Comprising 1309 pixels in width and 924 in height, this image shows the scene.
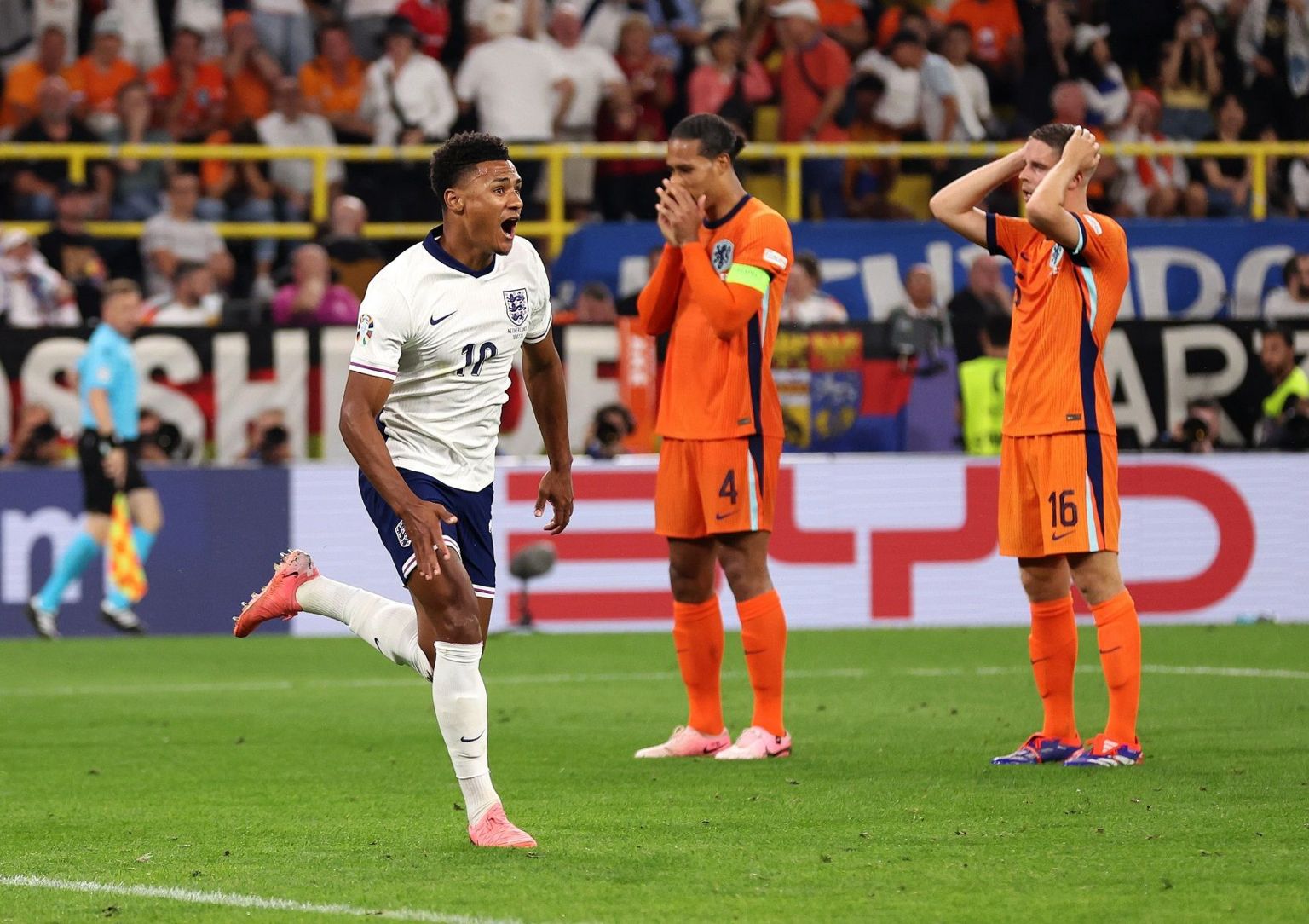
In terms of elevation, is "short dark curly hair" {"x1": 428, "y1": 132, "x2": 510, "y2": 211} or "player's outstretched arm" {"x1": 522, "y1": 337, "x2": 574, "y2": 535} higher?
"short dark curly hair" {"x1": 428, "y1": 132, "x2": 510, "y2": 211}

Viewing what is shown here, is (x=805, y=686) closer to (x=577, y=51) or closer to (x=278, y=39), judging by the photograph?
(x=577, y=51)

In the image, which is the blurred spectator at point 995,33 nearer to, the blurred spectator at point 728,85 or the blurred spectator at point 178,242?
the blurred spectator at point 728,85

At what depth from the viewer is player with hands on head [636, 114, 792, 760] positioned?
8375 mm

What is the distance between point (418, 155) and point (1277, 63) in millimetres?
8375

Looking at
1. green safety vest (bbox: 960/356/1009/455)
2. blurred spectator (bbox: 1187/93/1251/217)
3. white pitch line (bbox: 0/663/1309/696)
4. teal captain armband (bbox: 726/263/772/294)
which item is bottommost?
white pitch line (bbox: 0/663/1309/696)

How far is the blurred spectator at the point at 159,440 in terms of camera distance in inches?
615

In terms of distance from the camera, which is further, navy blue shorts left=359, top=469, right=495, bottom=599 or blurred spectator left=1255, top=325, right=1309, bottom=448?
blurred spectator left=1255, top=325, right=1309, bottom=448

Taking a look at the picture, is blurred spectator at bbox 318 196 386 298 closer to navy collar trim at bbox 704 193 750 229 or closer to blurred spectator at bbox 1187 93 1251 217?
blurred spectator at bbox 1187 93 1251 217

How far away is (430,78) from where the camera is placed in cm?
1848

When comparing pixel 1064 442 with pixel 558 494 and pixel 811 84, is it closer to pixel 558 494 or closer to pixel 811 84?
pixel 558 494

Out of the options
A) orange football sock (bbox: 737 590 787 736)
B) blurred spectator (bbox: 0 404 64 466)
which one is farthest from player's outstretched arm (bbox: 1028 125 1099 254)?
blurred spectator (bbox: 0 404 64 466)

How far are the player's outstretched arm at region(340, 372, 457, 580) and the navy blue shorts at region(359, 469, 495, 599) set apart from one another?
17 centimetres

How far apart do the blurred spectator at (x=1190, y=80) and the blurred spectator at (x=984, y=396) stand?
543 cm

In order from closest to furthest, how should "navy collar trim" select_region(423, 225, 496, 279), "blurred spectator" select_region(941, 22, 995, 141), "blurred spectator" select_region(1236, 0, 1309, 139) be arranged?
"navy collar trim" select_region(423, 225, 496, 279)
"blurred spectator" select_region(941, 22, 995, 141)
"blurred spectator" select_region(1236, 0, 1309, 139)
